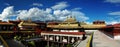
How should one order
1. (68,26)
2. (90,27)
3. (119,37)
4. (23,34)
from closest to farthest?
(119,37) < (23,34) < (68,26) < (90,27)

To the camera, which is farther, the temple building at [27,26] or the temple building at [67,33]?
the temple building at [27,26]

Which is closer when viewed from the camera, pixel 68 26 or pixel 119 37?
pixel 119 37

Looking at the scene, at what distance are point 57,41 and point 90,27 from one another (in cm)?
1541

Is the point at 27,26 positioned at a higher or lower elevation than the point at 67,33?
higher

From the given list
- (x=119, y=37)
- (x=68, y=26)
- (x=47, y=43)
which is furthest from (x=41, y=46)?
(x=119, y=37)

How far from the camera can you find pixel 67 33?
44375 mm

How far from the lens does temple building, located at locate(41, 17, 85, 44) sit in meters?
41.0

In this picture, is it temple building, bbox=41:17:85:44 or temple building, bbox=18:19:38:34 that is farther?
temple building, bbox=18:19:38:34

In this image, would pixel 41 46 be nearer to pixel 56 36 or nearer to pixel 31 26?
pixel 56 36

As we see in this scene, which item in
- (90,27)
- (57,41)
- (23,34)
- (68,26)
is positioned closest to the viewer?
(57,41)

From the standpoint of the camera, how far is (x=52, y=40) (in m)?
49.6

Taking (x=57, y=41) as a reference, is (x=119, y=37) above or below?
above

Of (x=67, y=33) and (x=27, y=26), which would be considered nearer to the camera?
(x=67, y=33)

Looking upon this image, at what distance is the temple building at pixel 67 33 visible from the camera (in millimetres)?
41022
